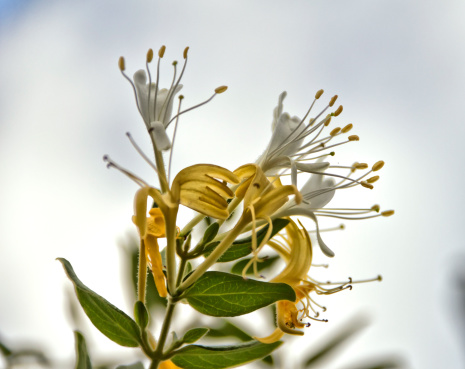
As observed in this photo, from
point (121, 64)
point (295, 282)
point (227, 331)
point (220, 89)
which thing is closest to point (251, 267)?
point (227, 331)

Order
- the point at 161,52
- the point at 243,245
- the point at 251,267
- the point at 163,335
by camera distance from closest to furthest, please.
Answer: the point at 163,335 < the point at 243,245 < the point at 161,52 < the point at 251,267

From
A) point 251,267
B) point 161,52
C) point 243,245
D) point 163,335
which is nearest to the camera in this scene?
point 163,335

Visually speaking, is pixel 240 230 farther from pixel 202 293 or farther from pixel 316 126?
pixel 316 126

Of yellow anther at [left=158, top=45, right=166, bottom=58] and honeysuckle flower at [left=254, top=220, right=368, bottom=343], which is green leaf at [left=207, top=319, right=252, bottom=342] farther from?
yellow anther at [left=158, top=45, right=166, bottom=58]

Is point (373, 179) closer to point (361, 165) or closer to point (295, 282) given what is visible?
point (361, 165)

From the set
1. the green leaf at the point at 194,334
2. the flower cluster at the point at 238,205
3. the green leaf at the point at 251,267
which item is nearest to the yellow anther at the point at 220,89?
the flower cluster at the point at 238,205

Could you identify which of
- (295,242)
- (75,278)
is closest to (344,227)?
(295,242)
